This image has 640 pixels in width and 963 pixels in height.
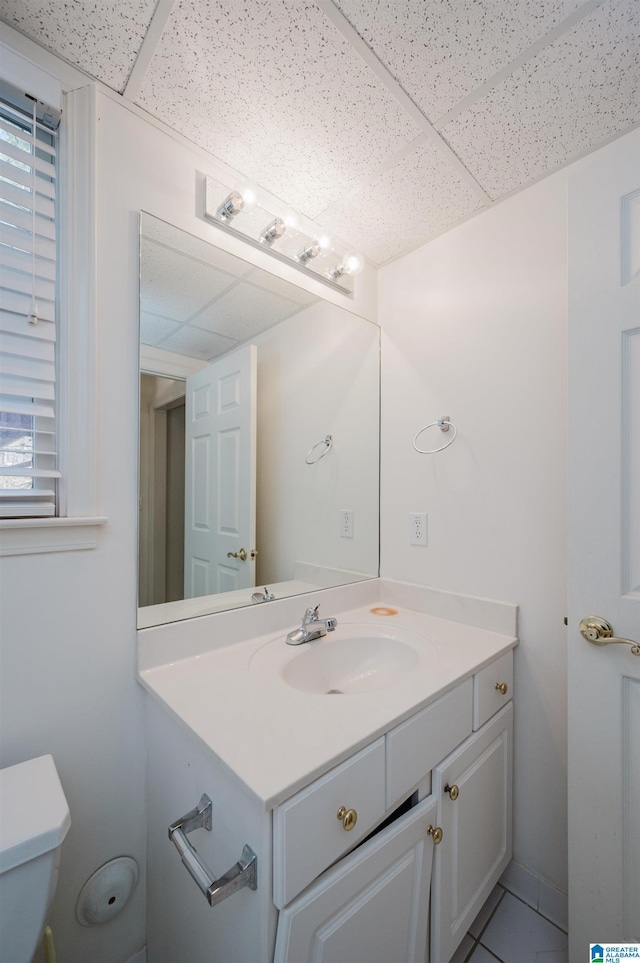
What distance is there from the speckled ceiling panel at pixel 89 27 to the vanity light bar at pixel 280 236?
1.00 feet

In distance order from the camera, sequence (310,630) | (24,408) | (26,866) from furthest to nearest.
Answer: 1. (310,630)
2. (24,408)
3. (26,866)

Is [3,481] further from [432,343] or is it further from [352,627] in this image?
[432,343]

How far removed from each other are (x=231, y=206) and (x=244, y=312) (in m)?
0.29

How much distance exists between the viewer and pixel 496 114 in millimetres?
1017

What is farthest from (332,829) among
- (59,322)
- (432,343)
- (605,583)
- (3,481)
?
(432,343)

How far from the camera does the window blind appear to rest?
84 centimetres

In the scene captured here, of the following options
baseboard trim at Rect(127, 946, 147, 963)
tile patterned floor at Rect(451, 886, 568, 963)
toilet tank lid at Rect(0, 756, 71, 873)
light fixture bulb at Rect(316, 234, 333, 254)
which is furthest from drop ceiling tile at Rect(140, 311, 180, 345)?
tile patterned floor at Rect(451, 886, 568, 963)

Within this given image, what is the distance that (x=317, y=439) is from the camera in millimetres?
1523

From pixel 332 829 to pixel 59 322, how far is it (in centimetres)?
118

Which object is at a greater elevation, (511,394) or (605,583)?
(511,394)

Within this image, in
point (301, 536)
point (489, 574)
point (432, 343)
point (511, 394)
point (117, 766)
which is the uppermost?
point (432, 343)

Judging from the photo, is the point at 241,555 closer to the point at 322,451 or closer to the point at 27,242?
the point at 322,451

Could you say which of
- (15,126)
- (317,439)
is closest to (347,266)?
(317,439)

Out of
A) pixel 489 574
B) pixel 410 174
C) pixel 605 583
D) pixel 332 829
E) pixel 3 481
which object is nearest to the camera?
pixel 332 829
